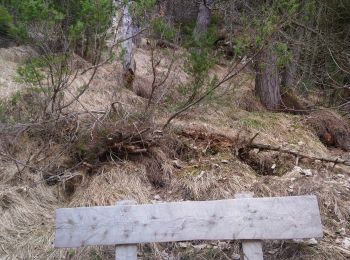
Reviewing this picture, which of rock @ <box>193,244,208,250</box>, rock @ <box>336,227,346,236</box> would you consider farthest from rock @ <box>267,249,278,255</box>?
rock @ <box>336,227,346,236</box>

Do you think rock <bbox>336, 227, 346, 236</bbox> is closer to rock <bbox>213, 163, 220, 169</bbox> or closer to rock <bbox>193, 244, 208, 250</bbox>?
A: rock <bbox>193, 244, 208, 250</bbox>

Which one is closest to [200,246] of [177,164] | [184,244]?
[184,244]

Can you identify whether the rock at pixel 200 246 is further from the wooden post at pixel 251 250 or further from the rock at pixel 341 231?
the rock at pixel 341 231

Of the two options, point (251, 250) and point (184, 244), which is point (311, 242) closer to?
point (251, 250)

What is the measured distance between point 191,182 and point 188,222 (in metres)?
1.36

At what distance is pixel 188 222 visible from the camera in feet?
10.0

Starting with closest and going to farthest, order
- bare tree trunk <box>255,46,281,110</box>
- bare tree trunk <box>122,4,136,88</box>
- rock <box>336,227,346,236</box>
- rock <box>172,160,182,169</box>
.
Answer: rock <box>336,227,346,236</box> < rock <box>172,160,182,169</box> < bare tree trunk <box>122,4,136,88</box> < bare tree trunk <box>255,46,281,110</box>

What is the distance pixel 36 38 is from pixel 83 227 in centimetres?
220

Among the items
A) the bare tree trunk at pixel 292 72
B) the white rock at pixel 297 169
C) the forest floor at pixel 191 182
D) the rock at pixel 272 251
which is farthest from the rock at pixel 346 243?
the bare tree trunk at pixel 292 72

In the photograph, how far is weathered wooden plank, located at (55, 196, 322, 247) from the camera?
9.95ft

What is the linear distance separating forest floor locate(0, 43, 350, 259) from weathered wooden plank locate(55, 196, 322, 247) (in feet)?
1.78

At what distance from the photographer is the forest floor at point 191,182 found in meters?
3.59

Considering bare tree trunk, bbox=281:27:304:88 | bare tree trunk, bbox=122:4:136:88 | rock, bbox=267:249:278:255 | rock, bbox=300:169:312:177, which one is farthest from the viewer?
bare tree trunk, bbox=281:27:304:88

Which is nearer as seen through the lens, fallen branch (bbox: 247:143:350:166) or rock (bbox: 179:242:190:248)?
rock (bbox: 179:242:190:248)
